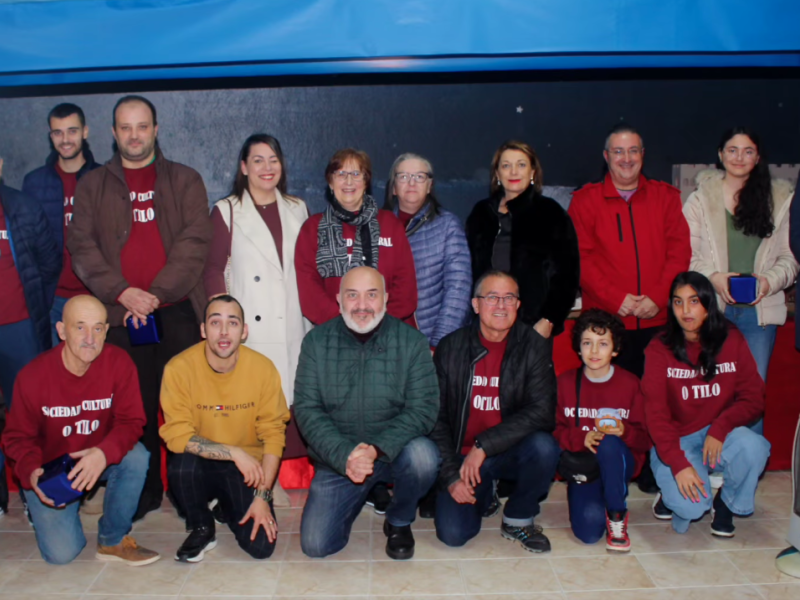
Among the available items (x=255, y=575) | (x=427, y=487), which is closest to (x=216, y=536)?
(x=255, y=575)

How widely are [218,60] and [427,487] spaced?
189 cm

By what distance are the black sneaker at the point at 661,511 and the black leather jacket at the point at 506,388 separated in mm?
646

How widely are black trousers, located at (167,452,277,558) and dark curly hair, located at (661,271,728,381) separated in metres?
1.87

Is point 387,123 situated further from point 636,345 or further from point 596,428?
point 596,428

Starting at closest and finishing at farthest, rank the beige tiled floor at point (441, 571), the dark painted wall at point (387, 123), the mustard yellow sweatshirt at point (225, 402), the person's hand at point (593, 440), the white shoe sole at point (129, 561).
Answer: the beige tiled floor at point (441, 571)
the white shoe sole at point (129, 561)
the mustard yellow sweatshirt at point (225, 402)
the person's hand at point (593, 440)
the dark painted wall at point (387, 123)

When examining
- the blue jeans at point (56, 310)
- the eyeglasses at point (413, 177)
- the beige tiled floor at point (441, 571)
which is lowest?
the beige tiled floor at point (441, 571)

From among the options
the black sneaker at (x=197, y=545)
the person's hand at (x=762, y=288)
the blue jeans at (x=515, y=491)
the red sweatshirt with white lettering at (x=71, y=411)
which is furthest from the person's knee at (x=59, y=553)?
the person's hand at (x=762, y=288)

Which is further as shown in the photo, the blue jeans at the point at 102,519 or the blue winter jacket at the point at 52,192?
the blue winter jacket at the point at 52,192

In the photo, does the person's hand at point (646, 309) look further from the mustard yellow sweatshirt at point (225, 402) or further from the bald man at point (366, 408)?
the mustard yellow sweatshirt at point (225, 402)

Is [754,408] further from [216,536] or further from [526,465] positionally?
[216,536]

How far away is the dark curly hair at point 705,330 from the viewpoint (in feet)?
11.9

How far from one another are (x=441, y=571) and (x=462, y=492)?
1.07 ft

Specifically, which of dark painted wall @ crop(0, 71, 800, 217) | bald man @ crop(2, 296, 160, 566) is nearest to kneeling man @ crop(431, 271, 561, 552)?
bald man @ crop(2, 296, 160, 566)

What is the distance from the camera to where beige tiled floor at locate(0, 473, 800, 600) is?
3.10 meters
